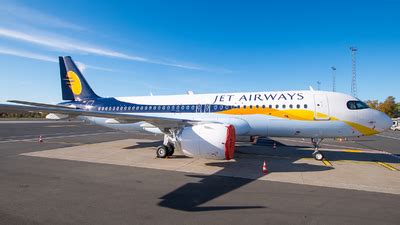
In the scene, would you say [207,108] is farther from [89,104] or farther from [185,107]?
[89,104]

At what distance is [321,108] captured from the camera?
14.4m

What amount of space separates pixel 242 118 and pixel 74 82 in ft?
49.4

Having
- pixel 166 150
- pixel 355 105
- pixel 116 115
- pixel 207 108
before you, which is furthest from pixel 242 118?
pixel 116 115

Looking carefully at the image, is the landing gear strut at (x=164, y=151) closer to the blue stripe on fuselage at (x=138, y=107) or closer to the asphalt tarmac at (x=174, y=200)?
the blue stripe on fuselage at (x=138, y=107)

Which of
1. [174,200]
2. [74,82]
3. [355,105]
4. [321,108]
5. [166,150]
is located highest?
[74,82]

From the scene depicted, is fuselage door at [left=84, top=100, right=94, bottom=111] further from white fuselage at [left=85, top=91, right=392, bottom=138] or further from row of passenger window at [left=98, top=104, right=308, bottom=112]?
white fuselage at [left=85, top=91, right=392, bottom=138]

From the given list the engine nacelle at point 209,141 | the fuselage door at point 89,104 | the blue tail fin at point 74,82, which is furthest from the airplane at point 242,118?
the blue tail fin at point 74,82

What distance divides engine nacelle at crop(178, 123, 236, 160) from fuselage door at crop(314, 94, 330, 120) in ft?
18.3

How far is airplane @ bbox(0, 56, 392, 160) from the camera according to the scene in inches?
482

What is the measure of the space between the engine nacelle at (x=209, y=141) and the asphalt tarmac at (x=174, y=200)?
1466 mm

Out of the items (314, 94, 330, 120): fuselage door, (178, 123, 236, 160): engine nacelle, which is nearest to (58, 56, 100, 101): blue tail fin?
(178, 123, 236, 160): engine nacelle

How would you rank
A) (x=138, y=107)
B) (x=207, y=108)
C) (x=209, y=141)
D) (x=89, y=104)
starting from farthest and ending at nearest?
(x=89, y=104)
(x=138, y=107)
(x=207, y=108)
(x=209, y=141)

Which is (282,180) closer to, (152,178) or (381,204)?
(381,204)

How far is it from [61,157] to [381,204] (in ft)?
50.0
